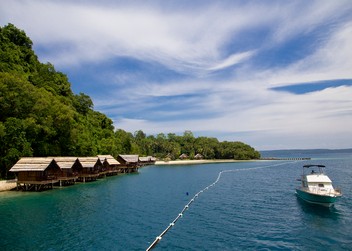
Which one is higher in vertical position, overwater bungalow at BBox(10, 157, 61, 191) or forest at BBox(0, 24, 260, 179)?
forest at BBox(0, 24, 260, 179)

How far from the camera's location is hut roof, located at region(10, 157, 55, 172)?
1780 inches

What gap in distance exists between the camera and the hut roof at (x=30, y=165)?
148ft

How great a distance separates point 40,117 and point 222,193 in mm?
39376

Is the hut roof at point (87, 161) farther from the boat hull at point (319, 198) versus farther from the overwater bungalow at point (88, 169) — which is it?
the boat hull at point (319, 198)

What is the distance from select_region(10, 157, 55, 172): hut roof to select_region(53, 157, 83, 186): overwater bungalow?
5213 millimetres

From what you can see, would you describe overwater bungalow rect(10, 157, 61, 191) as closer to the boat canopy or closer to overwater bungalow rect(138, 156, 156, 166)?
the boat canopy

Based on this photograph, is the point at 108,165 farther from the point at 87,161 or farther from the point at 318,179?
the point at 318,179

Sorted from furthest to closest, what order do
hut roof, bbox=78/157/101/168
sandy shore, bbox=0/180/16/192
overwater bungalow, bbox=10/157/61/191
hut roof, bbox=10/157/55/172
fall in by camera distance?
hut roof, bbox=78/157/101/168, sandy shore, bbox=0/180/16/192, overwater bungalow, bbox=10/157/61/191, hut roof, bbox=10/157/55/172

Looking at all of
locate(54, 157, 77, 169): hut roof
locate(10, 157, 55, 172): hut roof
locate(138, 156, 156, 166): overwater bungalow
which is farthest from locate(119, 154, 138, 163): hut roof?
locate(10, 157, 55, 172): hut roof

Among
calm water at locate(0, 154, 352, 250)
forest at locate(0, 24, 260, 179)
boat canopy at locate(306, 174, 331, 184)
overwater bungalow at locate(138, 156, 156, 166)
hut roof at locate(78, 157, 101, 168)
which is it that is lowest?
calm water at locate(0, 154, 352, 250)

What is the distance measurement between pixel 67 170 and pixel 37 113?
521 inches

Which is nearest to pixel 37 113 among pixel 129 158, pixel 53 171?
pixel 53 171

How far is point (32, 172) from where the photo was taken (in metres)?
46.7

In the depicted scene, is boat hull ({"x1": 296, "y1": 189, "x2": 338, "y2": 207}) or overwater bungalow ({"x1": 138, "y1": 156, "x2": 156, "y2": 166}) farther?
overwater bungalow ({"x1": 138, "y1": 156, "x2": 156, "y2": 166})
